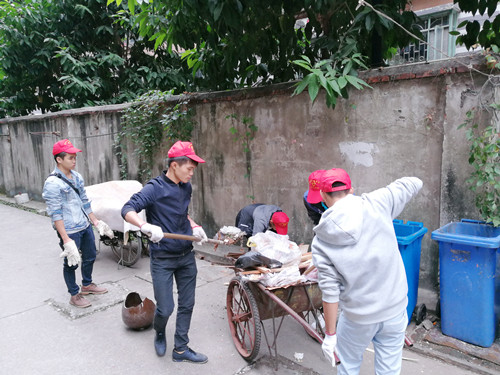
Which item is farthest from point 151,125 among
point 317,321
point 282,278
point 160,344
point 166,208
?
point 317,321

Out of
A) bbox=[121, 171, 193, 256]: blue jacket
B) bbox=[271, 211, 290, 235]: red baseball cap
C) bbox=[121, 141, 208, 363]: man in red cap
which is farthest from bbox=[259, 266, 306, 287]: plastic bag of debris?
bbox=[271, 211, 290, 235]: red baseball cap

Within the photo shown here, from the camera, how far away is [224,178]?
6465 millimetres

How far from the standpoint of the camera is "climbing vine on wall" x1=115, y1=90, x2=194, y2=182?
6.81 m

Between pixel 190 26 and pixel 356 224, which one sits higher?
pixel 190 26

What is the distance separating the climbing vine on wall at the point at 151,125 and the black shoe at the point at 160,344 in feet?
13.0

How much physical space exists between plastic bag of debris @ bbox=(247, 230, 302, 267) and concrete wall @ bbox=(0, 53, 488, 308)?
5.50ft

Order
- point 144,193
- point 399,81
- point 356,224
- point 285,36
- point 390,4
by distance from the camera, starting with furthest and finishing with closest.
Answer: point 285,36 < point 390,4 < point 399,81 < point 144,193 < point 356,224

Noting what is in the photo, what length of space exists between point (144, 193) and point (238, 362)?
175 centimetres

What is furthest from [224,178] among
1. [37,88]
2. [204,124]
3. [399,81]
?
[37,88]

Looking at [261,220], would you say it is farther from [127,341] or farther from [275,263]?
[127,341]

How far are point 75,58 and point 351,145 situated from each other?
30.0ft

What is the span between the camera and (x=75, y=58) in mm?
10742

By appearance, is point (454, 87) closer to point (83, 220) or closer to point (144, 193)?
point (144, 193)

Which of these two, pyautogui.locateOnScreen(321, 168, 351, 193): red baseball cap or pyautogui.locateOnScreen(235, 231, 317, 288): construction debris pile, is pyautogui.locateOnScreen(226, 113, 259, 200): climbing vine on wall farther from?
pyautogui.locateOnScreen(321, 168, 351, 193): red baseball cap
